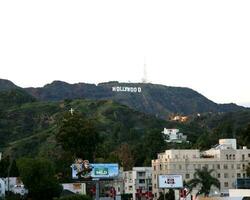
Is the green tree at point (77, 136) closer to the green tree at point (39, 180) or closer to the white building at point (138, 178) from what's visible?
the green tree at point (39, 180)

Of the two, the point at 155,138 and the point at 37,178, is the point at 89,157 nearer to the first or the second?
the point at 37,178

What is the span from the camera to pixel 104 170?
108m

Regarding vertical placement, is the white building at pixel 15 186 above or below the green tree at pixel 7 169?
Answer: below

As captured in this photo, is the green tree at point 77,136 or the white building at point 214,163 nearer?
the green tree at point 77,136

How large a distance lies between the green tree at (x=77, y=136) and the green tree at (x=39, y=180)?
17.1 meters

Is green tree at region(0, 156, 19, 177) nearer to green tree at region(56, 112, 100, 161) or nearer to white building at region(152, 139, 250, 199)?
green tree at region(56, 112, 100, 161)

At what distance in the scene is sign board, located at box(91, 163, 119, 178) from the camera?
4218 inches

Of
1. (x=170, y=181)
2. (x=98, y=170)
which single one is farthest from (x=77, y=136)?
(x=170, y=181)

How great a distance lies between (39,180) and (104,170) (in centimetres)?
1206

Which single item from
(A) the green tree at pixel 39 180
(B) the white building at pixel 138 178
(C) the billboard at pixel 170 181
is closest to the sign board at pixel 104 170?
(A) the green tree at pixel 39 180

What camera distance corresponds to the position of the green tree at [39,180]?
Result: 3935 inches

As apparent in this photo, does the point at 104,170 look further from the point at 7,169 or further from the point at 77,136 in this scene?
the point at 7,169

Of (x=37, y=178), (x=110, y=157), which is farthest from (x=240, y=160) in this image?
(x=37, y=178)

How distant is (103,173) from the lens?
108 meters
